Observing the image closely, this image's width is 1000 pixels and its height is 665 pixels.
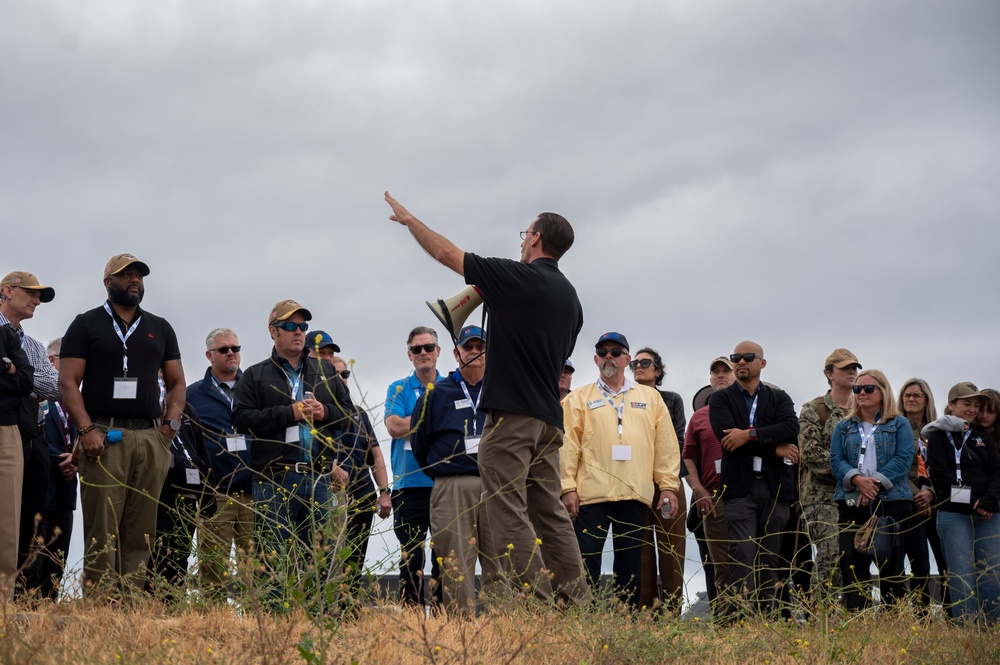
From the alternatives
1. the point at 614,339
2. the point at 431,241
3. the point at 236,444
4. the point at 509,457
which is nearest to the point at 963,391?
the point at 614,339

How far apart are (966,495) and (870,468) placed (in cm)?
74

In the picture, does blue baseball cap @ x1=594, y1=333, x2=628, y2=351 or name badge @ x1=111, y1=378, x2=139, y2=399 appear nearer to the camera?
name badge @ x1=111, y1=378, x2=139, y2=399

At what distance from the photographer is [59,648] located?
4.45 meters

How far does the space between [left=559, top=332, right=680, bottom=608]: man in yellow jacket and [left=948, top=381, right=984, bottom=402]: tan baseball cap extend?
2.36 m

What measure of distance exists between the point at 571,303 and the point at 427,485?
2617 millimetres

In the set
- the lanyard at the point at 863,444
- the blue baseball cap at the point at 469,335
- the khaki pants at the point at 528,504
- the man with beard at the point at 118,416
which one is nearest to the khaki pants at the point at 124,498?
the man with beard at the point at 118,416

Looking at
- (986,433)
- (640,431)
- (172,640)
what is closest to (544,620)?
(172,640)

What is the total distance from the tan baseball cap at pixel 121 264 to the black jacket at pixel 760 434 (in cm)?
462

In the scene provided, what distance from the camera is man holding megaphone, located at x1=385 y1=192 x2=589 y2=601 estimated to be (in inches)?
237

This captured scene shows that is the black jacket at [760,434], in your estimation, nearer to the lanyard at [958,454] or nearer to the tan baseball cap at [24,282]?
the lanyard at [958,454]

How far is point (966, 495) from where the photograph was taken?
871 cm

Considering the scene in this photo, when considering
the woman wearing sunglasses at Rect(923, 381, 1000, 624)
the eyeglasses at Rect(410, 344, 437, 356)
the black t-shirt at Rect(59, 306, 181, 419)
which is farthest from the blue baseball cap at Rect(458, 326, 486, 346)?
the woman wearing sunglasses at Rect(923, 381, 1000, 624)

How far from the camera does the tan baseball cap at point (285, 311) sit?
8266 mm

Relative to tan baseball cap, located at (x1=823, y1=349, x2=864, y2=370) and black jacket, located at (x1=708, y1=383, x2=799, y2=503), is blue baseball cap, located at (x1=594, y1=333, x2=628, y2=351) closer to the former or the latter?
black jacket, located at (x1=708, y1=383, x2=799, y2=503)
